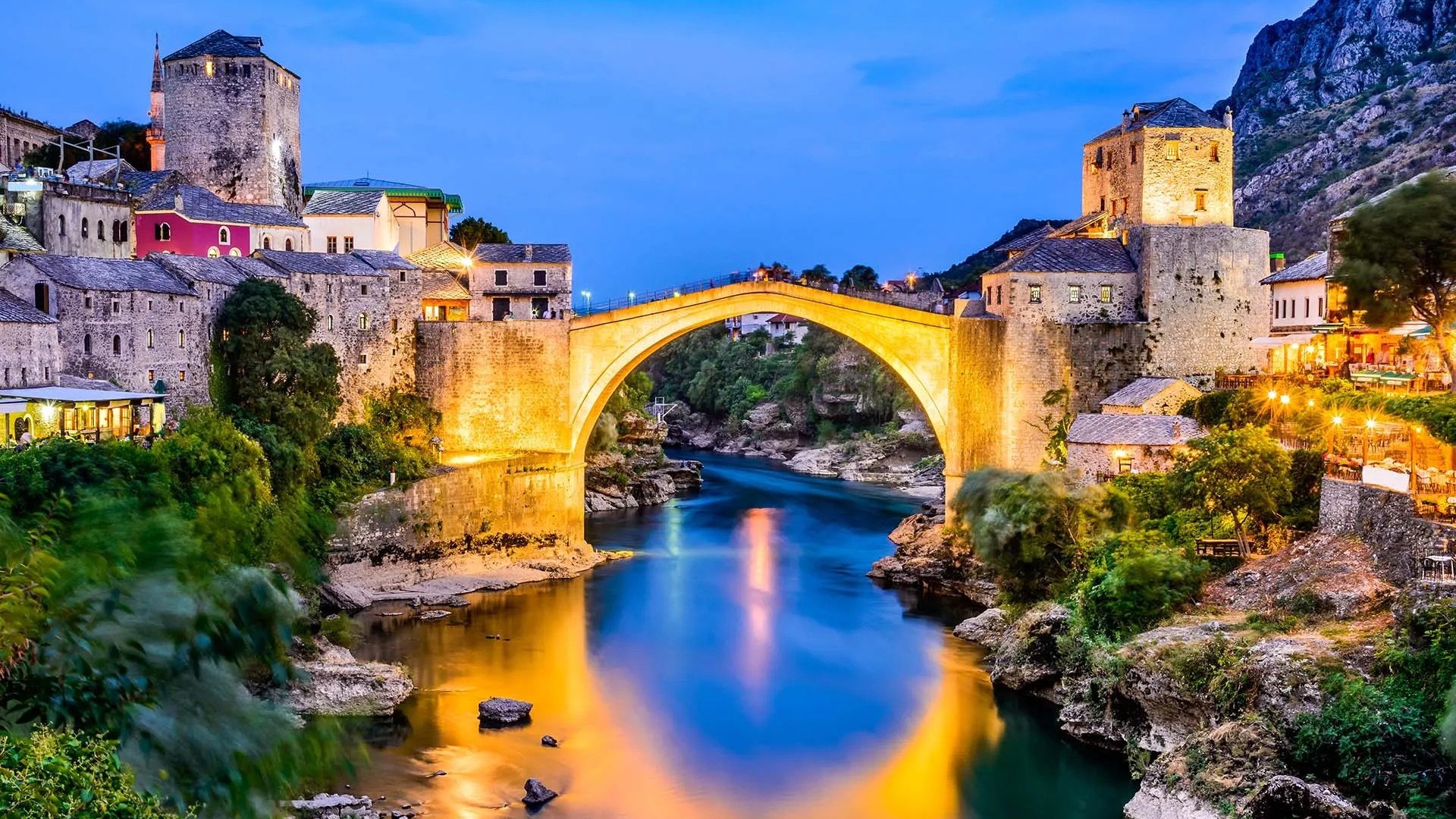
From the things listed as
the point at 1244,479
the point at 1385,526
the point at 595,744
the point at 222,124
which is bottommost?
the point at 595,744

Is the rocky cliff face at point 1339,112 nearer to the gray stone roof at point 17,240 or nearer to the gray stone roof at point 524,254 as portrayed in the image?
the gray stone roof at point 524,254

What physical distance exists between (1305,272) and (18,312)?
78.3ft

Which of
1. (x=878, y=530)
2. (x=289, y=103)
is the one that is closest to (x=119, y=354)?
(x=289, y=103)

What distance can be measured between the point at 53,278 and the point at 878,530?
67.2 feet

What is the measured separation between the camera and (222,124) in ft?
114

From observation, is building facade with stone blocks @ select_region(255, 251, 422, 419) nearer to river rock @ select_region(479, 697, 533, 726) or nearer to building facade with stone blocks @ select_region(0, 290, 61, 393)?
building facade with stone blocks @ select_region(0, 290, 61, 393)

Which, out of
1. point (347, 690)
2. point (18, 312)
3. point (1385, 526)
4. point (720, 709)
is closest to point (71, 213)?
point (18, 312)

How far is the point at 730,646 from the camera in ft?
78.9

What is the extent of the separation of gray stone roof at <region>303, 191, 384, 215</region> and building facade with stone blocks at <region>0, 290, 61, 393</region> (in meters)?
13.6

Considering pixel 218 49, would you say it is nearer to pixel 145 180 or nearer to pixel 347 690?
pixel 145 180

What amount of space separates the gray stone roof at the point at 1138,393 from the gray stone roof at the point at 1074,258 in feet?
8.78

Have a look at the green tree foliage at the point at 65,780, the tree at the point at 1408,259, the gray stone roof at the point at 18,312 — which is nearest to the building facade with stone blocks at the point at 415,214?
the gray stone roof at the point at 18,312

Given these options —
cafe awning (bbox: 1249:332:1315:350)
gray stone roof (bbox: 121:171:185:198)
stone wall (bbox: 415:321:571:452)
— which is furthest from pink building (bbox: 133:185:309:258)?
cafe awning (bbox: 1249:332:1315:350)

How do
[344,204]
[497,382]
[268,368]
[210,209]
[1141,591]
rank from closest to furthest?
[1141,591] < [268,368] < [497,382] < [210,209] < [344,204]
